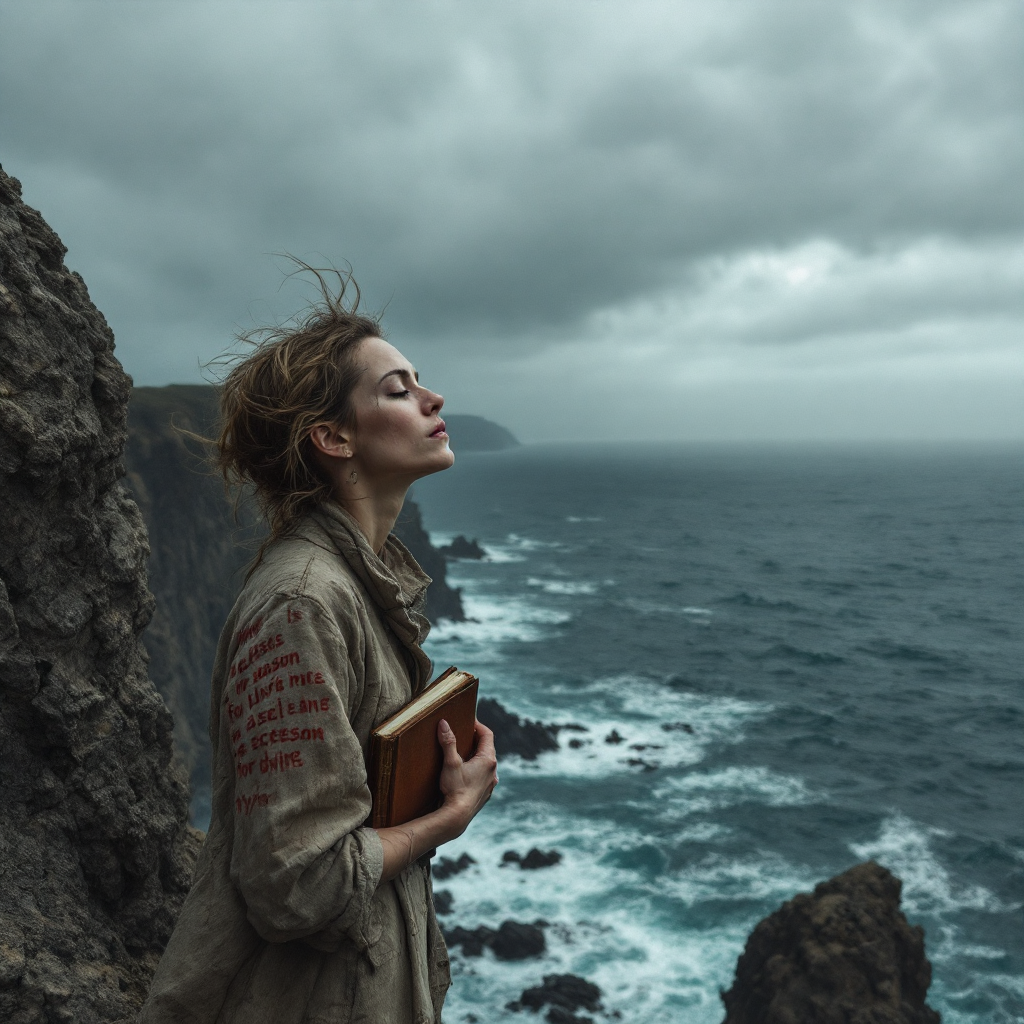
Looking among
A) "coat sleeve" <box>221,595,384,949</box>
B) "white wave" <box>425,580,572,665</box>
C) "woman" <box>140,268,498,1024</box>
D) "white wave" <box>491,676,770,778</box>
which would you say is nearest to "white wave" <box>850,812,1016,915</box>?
"white wave" <box>491,676,770,778</box>

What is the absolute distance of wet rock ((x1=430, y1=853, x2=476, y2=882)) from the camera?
29.7 meters

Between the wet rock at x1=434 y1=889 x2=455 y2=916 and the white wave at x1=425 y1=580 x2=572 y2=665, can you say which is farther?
the white wave at x1=425 y1=580 x2=572 y2=665

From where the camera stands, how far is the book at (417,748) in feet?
8.98

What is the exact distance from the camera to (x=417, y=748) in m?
2.87

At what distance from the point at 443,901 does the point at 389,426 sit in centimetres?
2790

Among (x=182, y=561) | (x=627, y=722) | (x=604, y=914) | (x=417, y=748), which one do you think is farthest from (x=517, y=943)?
(x=182, y=561)

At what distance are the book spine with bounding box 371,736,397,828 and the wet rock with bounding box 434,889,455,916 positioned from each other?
26.9 m

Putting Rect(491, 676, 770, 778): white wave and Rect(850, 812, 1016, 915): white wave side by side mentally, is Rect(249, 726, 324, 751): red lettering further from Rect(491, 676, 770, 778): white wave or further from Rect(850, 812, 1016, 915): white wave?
Rect(491, 676, 770, 778): white wave

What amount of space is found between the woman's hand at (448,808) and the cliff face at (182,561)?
36521 millimetres

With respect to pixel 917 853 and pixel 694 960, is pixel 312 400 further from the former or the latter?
pixel 917 853

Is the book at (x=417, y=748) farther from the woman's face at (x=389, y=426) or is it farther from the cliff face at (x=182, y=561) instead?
the cliff face at (x=182, y=561)

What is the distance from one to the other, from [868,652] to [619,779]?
1190 inches

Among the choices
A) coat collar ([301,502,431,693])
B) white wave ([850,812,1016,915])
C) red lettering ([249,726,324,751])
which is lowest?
white wave ([850,812,1016,915])

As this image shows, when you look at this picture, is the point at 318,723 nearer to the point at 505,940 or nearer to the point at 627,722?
the point at 505,940
